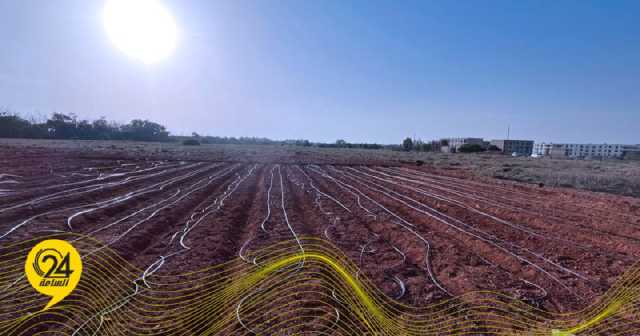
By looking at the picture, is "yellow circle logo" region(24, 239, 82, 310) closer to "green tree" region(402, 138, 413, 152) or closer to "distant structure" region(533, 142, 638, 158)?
"green tree" region(402, 138, 413, 152)

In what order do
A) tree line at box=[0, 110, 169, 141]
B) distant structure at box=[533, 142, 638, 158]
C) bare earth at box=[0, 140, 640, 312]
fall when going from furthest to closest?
distant structure at box=[533, 142, 638, 158]
tree line at box=[0, 110, 169, 141]
bare earth at box=[0, 140, 640, 312]

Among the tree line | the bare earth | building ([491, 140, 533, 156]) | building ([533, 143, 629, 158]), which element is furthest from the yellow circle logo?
building ([533, 143, 629, 158])

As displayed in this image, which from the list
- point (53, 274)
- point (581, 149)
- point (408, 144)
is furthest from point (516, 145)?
point (53, 274)

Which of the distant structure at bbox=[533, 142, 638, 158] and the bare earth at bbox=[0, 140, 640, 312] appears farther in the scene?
the distant structure at bbox=[533, 142, 638, 158]

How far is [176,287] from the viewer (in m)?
3.15

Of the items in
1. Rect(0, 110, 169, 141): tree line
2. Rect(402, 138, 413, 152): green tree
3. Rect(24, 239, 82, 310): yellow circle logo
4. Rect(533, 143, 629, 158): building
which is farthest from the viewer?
Rect(533, 143, 629, 158): building

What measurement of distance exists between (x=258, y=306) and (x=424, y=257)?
9.05ft

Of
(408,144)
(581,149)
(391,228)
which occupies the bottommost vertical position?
(391,228)

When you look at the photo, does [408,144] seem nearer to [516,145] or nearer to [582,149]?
[516,145]

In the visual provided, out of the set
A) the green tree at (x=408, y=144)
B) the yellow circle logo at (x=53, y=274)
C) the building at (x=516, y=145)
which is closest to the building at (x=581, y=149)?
the building at (x=516, y=145)

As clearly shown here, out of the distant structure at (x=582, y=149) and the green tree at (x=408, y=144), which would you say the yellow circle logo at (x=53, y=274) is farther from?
the distant structure at (x=582, y=149)

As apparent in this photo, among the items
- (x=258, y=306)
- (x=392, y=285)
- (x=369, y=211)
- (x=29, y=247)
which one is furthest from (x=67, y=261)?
(x=369, y=211)

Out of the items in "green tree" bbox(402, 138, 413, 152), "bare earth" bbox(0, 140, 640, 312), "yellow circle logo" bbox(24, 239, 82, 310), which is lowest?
"bare earth" bbox(0, 140, 640, 312)

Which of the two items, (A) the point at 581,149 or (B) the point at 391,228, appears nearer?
(B) the point at 391,228
